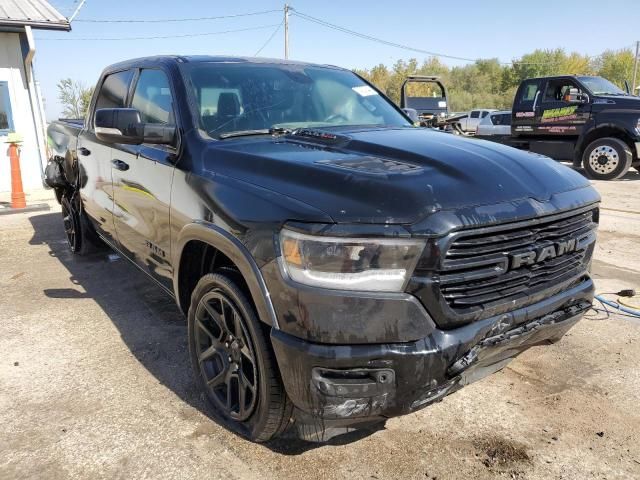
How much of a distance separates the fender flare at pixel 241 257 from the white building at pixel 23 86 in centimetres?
909

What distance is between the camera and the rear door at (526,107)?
41.3 feet

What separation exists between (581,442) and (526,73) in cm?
6959

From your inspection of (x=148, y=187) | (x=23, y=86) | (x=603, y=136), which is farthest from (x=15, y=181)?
(x=603, y=136)

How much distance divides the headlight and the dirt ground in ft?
3.20

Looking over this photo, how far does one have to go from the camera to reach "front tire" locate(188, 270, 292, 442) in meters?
2.24

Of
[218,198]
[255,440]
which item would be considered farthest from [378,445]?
[218,198]

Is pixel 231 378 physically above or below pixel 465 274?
below

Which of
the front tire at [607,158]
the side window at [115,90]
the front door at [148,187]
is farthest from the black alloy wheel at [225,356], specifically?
the front tire at [607,158]

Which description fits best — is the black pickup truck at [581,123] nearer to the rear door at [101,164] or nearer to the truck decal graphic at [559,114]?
the truck decal graphic at [559,114]

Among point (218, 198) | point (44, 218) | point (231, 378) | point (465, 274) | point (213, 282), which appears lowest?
point (44, 218)

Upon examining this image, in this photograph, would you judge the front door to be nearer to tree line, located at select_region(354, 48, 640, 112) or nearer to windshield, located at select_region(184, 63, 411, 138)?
windshield, located at select_region(184, 63, 411, 138)

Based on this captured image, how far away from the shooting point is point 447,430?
106 inches

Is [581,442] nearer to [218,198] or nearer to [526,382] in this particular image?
[526,382]

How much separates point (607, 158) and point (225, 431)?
11.3 meters
